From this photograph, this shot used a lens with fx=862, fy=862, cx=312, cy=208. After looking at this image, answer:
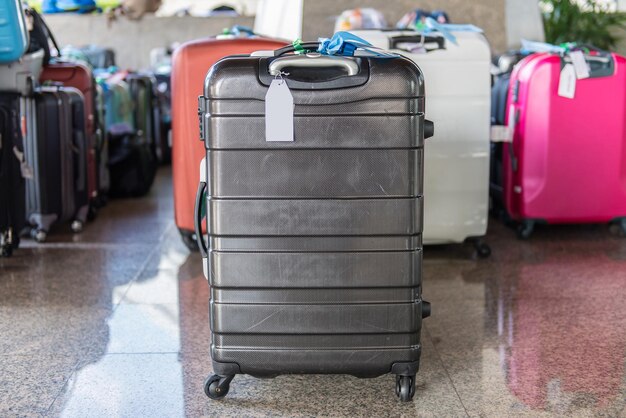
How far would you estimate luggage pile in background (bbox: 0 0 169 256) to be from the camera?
136 inches

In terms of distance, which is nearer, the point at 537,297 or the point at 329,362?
the point at 329,362

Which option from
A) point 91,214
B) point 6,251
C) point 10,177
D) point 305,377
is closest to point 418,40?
point 305,377

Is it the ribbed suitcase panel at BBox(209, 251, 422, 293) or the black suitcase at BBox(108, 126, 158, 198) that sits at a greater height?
the ribbed suitcase panel at BBox(209, 251, 422, 293)

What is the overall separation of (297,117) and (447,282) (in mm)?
1455

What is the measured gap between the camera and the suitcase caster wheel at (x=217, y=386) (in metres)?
2.05

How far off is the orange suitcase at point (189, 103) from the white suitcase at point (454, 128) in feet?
1.66

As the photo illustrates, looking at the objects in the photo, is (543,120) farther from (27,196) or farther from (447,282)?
(27,196)

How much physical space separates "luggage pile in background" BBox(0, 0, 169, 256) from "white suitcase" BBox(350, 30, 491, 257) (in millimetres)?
1465

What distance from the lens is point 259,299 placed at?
1.98 meters

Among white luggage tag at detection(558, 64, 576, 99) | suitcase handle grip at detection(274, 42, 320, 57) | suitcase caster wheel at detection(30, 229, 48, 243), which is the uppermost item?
suitcase handle grip at detection(274, 42, 320, 57)

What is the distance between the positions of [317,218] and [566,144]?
82.4 inches

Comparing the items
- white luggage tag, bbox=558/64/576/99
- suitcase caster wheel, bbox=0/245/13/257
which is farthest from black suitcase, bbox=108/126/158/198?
white luggage tag, bbox=558/64/576/99

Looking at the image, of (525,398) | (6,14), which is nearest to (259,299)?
(525,398)

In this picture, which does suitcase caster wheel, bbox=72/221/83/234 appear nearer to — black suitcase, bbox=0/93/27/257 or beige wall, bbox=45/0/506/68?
black suitcase, bbox=0/93/27/257
